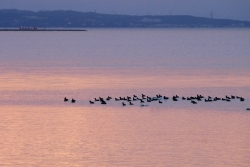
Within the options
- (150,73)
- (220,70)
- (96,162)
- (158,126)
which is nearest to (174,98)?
(158,126)

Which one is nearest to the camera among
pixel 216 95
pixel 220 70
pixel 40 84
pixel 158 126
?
pixel 158 126

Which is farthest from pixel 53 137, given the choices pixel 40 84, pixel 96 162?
pixel 40 84

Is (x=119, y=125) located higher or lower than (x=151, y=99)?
lower

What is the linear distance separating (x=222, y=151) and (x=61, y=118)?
8311 millimetres

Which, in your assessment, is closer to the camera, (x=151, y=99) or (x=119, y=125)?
(x=119, y=125)

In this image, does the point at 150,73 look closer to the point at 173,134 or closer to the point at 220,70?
the point at 220,70

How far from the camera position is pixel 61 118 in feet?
92.1

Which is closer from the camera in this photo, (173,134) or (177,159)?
(177,159)

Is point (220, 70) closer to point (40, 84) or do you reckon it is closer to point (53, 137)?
point (40, 84)

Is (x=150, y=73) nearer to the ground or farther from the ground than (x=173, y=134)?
farther from the ground

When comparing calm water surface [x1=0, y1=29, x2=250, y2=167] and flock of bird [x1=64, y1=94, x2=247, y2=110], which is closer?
calm water surface [x1=0, y1=29, x2=250, y2=167]

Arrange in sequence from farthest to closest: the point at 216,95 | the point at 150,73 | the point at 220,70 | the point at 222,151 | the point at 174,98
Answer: the point at 220,70 → the point at 150,73 → the point at 216,95 → the point at 174,98 → the point at 222,151

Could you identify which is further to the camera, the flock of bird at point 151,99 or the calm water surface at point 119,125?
the flock of bird at point 151,99

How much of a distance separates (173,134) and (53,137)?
4143mm
